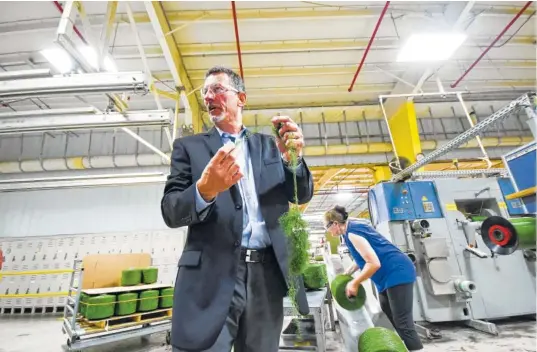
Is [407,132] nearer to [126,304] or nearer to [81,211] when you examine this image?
[126,304]

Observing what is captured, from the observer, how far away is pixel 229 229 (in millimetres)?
724

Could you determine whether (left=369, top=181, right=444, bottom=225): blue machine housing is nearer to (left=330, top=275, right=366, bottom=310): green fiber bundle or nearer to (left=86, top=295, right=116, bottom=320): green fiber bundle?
(left=330, top=275, right=366, bottom=310): green fiber bundle

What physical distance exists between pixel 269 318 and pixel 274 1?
157 inches

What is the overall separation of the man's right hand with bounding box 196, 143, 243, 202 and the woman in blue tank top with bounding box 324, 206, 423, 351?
5.63ft

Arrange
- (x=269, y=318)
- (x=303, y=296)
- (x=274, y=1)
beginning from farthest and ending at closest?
(x=274, y=1) < (x=303, y=296) < (x=269, y=318)

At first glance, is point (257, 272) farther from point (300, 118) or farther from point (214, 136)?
point (300, 118)

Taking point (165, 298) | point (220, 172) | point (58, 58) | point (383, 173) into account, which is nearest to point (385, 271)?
point (220, 172)

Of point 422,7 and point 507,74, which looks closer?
point 422,7

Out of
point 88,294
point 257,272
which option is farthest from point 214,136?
point 88,294

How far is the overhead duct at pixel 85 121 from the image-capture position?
8.63 feet

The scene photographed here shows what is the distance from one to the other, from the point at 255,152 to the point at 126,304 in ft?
9.33

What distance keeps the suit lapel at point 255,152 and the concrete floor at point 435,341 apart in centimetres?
263

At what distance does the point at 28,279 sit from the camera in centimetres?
568

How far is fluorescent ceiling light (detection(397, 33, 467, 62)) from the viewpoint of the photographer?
11.0 ft
